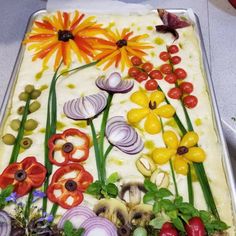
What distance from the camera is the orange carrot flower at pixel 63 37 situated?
3.85 feet

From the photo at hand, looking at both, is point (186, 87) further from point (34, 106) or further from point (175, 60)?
point (34, 106)

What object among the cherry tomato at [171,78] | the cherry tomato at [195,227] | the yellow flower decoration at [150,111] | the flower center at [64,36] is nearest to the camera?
the cherry tomato at [195,227]

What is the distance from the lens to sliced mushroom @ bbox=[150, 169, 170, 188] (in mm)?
887

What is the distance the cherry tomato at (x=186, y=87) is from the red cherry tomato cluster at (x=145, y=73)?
64 mm

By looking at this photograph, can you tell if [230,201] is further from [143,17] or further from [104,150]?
[143,17]

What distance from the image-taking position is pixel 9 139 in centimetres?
97

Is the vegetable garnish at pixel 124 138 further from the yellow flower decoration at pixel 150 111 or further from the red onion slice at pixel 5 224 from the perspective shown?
Answer: the red onion slice at pixel 5 224

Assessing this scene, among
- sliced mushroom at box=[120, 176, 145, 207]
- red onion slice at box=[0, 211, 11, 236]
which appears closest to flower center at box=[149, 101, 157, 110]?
sliced mushroom at box=[120, 176, 145, 207]

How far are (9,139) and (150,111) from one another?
357 mm

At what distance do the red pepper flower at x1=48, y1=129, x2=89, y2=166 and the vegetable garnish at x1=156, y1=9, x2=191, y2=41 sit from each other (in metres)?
0.46

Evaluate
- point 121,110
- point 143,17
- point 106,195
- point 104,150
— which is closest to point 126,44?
point 143,17

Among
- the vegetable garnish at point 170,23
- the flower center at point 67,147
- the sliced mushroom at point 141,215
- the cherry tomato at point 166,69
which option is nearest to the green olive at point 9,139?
the flower center at point 67,147

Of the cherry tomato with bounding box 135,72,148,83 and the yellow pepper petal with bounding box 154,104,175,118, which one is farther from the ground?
the cherry tomato with bounding box 135,72,148,83

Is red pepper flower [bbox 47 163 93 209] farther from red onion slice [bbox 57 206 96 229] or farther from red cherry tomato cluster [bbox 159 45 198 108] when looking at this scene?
red cherry tomato cluster [bbox 159 45 198 108]
